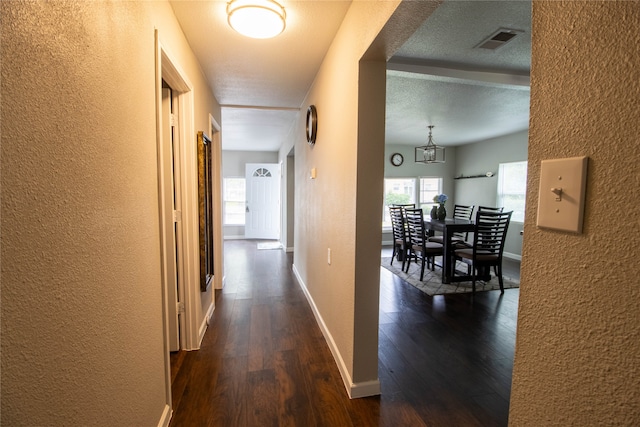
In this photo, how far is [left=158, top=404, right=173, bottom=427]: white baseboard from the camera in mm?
1526

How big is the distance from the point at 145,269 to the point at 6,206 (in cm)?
A: 78

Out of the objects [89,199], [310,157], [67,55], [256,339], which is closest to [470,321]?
[256,339]

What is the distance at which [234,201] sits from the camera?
816cm

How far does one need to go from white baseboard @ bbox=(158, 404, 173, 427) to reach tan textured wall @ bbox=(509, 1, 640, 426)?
168 cm

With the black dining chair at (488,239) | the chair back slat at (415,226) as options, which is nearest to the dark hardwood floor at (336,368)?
the black dining chair at (488,239)

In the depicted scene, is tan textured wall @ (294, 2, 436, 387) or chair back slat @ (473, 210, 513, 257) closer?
tan textured wall @ (294, 2, 436, 387)

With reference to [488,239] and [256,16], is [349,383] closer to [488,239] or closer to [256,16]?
[256,16]

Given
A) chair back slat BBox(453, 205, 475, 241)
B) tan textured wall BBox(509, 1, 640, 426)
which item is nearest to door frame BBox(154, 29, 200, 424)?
tan textured wall BBox(509, 1, 640, 426)

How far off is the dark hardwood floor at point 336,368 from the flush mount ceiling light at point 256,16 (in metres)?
2.25

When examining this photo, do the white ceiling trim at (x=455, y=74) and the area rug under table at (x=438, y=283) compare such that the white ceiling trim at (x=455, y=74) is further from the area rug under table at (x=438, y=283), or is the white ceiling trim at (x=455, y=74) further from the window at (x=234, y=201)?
the window at (x=234, y=201)

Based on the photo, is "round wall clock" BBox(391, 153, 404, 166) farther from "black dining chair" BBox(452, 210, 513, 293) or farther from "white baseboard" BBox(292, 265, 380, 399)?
"white baseboard" BBox(292, 265, 380, 399)

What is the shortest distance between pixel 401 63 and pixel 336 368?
2.63 metres

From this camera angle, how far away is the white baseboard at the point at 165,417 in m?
1.53

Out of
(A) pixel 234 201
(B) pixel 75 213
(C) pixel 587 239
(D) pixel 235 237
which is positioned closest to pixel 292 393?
(B) pixel 75 213
